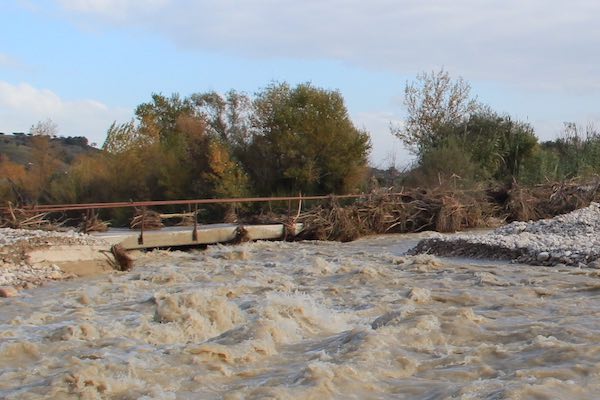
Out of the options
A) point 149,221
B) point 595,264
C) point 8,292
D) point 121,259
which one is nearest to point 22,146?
point 149,221

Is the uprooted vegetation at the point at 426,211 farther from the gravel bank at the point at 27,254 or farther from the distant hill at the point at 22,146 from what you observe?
the distant hill at the point at 22,146

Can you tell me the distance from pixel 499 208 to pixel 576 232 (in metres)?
9.86

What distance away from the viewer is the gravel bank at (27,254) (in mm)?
13461

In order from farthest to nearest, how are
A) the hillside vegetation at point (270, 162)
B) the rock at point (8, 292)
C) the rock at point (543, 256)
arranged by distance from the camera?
the hillside vegetation at point (270, 162), the rock at point (543, 256), the rock at point (8, 292)

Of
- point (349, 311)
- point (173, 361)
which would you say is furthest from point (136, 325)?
point (349, 311)

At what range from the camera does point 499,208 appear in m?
27.0

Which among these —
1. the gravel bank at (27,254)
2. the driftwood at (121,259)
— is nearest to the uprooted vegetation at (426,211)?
the gravel bank at (27,254)

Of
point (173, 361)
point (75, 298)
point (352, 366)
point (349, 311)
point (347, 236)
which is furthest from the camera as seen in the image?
point (347, 236)

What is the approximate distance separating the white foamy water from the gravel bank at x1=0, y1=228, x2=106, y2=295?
867 millimetres

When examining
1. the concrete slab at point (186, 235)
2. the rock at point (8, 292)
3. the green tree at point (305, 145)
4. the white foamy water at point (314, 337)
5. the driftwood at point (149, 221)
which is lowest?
Result: the rock at point (8, 292)

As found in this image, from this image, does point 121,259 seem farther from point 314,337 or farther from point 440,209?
point 440,209

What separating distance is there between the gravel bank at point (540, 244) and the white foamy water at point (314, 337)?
1099 millimetres

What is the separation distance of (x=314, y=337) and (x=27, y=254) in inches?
331

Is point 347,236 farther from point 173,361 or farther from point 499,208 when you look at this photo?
point 173,361
